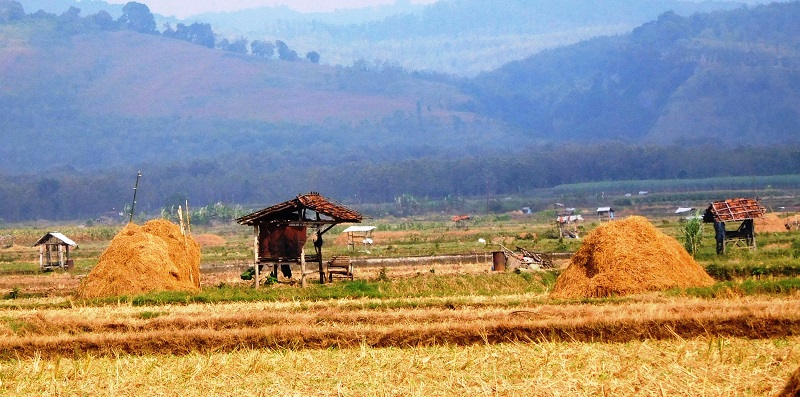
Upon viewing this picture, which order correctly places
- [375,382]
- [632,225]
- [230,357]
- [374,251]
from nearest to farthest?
[375,382], [230,357], [632,225], [374,251]

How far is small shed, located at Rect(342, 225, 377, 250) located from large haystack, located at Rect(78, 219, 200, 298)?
3101 cm

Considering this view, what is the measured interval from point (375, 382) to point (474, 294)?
47.5 ft

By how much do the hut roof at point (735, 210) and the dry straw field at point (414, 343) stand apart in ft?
55.8

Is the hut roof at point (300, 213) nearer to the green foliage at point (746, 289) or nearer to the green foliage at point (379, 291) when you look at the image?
the green foliage at point (379, 291)

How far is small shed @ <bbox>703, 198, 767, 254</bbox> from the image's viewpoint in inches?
1773

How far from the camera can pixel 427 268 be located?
149ft

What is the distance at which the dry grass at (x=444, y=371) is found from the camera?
15.0m

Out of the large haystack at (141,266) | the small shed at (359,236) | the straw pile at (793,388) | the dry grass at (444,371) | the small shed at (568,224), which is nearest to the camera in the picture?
the straw pile at (793,388)

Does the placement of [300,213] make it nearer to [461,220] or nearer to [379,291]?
[379,291]

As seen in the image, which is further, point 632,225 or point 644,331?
point 632,225

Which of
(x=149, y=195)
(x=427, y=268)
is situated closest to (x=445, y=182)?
Answer: (x=149, y=195)

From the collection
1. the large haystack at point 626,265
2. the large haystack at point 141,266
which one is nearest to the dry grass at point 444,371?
the large haystack at point 626,265

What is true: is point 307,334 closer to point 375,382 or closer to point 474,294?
point 375,382

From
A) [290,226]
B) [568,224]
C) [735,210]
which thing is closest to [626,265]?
[290,226]
